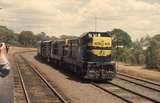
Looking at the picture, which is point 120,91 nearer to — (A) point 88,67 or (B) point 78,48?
(A) point 88,67

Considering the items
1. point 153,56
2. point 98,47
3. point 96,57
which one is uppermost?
point 98,47

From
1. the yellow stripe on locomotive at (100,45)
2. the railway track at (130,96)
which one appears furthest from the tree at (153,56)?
the railway track at (130,96)

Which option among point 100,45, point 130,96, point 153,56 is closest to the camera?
point 130,96

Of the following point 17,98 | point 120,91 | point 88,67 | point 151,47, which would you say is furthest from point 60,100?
point 151,47

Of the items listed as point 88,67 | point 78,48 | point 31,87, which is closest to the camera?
point 31,87

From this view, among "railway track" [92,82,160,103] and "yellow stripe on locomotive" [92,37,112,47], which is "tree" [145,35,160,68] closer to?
"yellow stripe on locomotive" [92,37,112,47]

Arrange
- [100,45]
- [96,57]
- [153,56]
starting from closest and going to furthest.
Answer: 1. [100,45]
2. [96,57]
3. [153,56]

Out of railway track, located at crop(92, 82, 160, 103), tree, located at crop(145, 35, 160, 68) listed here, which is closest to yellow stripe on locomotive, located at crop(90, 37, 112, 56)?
railway track, located at crop(92, 82, 160, 103)

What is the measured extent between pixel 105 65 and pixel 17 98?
10769 millimetres

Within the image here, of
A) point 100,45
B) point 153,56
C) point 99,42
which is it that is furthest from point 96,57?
point 153,56

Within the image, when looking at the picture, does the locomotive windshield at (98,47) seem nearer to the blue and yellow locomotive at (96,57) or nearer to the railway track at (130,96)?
the blue and yellow locomotive at (96,57)

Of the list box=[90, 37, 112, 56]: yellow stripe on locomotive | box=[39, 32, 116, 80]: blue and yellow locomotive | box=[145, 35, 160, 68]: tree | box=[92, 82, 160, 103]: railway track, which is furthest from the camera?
box=[145, 35, 160, 68]: tree

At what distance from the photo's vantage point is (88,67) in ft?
96.6

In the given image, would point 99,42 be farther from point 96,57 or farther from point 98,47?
point 96,57
